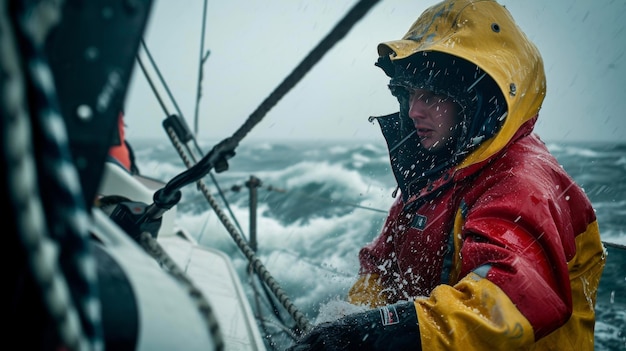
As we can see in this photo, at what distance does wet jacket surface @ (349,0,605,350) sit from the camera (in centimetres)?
77

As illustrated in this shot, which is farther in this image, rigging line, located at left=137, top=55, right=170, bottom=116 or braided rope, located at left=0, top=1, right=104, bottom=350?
rigging line, located at left=137, top=55, right=170, bottom=116

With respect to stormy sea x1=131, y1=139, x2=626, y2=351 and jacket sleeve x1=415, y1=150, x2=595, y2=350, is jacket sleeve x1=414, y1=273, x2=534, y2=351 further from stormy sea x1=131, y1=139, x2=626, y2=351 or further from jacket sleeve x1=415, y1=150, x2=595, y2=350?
stormy sea x1=131, y1=139, x2=626, y2=351

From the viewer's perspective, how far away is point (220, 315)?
146cm

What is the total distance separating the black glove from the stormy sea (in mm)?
653

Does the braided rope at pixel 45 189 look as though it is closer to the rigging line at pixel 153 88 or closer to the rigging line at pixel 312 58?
the rigging line at pixel 312 58

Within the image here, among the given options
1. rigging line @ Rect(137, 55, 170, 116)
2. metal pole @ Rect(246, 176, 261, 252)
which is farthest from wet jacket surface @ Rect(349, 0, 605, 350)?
metal pole @ Rect(246, 176, 261, 252)

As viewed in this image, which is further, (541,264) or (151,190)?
(151,190)

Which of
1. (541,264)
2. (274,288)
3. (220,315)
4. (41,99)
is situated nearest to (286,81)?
(41,99)

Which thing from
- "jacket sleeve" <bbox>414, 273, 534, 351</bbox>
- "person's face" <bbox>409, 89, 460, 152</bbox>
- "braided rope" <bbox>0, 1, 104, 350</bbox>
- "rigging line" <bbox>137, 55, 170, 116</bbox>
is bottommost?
"jacket sleeve" <bbox>414, 273, 534, 351</bbox>

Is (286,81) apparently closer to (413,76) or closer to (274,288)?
(274,288)

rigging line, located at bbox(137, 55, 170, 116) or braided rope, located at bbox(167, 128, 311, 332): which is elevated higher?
rigging line, located at bbox(137, 55, 170, 116)

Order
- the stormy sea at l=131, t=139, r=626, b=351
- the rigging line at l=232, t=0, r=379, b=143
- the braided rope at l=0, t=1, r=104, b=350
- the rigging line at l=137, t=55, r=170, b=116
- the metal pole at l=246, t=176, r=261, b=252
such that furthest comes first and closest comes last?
the stormy sea at l=131, t=139, r=626, b=351 < the metal pole at l=246, t=176, r=261, b=252 < the rigging line at l=137, t=55, r=170, b=116 < the rigging line at l=232, t=0, r=379, b=143 < the braided rope at l=0, t=1, r=104, b=350

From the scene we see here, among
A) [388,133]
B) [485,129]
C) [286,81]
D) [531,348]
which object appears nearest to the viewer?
[286,81]

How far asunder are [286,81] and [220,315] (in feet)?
4.07
